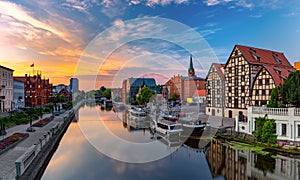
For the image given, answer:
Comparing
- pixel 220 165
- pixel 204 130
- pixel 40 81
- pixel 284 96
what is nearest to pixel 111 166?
pixel 220 165

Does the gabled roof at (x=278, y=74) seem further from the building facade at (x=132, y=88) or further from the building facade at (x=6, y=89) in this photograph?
the building facade at (x=132, y=88)

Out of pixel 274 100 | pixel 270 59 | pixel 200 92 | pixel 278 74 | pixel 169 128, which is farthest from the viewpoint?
pixel 200 92

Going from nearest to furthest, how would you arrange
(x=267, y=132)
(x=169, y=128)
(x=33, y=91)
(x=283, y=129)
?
(x=267, y=132)
(x=283, y=129)
(x=169, y=128)
(x=33, y=91)

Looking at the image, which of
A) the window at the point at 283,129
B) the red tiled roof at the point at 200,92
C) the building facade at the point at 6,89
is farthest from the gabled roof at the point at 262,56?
the building facade at the point at 6,89

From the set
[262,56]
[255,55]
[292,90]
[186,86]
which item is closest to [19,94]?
[186,86]

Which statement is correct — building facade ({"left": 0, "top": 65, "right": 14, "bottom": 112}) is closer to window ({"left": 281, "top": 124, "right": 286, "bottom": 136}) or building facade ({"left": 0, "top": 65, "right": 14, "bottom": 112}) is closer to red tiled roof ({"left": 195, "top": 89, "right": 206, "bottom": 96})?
window ({"left": 281, "top": 124, "right": 286, "bottom": 136})

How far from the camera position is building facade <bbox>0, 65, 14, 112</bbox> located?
145 ft

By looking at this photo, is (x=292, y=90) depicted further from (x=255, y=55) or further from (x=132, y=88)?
(x=132, y=88)

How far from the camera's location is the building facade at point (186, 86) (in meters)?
76.6

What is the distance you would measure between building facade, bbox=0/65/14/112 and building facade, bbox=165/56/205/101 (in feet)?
152

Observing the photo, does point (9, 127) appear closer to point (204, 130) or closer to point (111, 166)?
point (111, 166)

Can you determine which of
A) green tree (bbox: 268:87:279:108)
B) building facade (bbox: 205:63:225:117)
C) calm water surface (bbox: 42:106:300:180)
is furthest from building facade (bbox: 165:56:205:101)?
calm water surface (bbox: 42:106:300:180)

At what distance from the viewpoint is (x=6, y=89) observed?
4691 cm

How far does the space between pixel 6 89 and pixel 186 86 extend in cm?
5348
